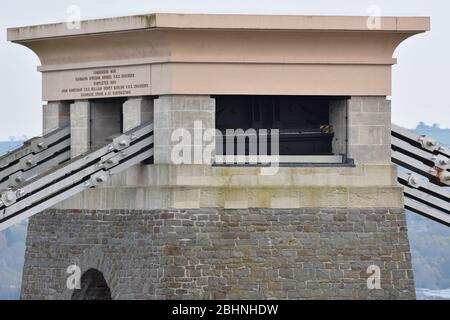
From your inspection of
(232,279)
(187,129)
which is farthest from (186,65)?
(232,279)

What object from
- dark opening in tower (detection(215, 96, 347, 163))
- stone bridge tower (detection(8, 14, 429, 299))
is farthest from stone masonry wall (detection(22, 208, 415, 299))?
dark opening in tower (detection(215, 96, 347, 163))

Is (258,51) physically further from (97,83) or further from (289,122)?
(97,83)

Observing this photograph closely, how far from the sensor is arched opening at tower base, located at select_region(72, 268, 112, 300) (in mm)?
63906

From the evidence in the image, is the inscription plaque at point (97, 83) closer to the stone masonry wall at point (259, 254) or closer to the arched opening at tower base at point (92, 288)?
the stone masonry wall at point (259, 254)

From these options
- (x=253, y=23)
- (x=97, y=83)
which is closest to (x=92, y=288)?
(x=97, y=83)

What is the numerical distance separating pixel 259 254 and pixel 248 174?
206cm

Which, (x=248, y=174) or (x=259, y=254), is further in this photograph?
(x=248, y=174)

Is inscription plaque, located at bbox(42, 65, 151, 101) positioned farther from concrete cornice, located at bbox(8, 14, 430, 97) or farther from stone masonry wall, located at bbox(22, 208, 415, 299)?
stone masonry wall, located at bbox(22, 208, 415, 299)

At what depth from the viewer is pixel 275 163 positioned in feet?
200

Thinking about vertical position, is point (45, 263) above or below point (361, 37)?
below

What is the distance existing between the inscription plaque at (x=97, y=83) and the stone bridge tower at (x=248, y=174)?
0.24 ft

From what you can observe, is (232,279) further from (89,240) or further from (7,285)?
(7,285)

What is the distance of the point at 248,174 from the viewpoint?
60.4m

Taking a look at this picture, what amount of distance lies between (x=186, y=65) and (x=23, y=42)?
6.52 meters
